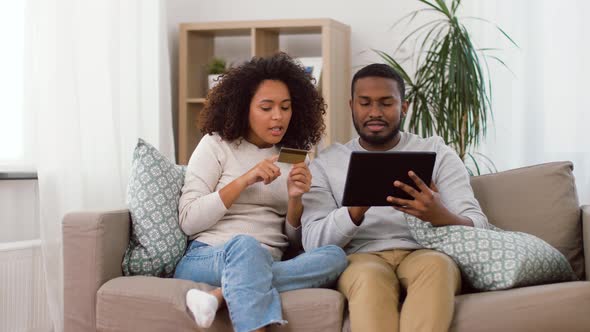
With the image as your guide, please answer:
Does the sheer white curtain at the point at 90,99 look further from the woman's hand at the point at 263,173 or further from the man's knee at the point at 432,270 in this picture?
the man's knee at the point at 432,270

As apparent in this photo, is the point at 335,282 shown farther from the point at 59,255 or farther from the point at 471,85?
the point at 471,85

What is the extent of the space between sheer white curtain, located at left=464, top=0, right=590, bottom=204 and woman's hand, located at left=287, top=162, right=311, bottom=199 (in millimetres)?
1706

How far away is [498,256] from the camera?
7.25 feet

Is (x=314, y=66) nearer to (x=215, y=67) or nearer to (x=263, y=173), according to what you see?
(x=215, y=67)

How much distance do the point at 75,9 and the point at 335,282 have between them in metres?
1.64

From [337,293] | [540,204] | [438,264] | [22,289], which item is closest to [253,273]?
→ [337,293]

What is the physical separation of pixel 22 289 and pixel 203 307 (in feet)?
3.90

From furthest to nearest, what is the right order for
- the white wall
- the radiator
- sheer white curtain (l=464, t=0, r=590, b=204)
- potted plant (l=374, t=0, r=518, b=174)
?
Result: 1. sheer white curtain (l=464, t=0, r=590, b=204)
2. potted plant (l=374, t=0, r=518, b=174)
3. the white wall
4. the radiator

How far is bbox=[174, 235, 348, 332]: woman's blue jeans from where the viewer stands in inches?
80.8

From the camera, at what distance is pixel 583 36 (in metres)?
3.64

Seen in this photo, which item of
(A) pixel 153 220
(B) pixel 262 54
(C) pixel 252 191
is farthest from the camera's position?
(B) pixel 262 54

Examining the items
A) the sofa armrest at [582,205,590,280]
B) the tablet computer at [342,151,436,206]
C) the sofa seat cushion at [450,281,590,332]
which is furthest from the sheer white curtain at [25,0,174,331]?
the sofa armrest at [582,205,590,280]

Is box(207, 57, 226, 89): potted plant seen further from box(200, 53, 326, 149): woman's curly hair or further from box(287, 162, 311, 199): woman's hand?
box(287, 162, 311, 199): woman's hand

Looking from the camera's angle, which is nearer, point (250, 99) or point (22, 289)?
point (250, 99)
